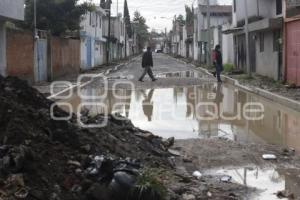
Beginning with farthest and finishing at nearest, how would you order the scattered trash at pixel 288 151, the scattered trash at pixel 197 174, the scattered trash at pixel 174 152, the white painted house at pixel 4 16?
the white painted house at pixel 4 16 < the scattered trash at pixel 288 151 < the scattered trash at pixel 174 152 < the scattered trash at pixel 197 174

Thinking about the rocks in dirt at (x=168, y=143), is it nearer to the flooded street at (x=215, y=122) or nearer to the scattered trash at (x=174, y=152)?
the flooded street at (x=215, y=122)

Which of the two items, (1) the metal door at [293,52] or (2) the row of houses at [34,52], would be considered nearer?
(2) the row of houses at [34,52]

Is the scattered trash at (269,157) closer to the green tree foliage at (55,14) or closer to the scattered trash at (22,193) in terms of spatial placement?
the scattered trash at (22,193)

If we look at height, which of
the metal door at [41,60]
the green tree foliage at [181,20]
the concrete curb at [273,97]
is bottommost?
the concrete curb at [273,97]

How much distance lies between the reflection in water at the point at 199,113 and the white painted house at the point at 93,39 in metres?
18.4

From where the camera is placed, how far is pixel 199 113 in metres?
15.3

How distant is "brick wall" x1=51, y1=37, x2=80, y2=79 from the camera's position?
2821cm

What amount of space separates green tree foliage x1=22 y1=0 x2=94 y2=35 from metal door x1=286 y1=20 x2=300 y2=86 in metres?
13.2

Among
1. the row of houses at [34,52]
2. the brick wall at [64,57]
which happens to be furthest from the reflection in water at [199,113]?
the brick wall at [64,57]

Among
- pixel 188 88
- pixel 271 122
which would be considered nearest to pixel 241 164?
pixel 271 122

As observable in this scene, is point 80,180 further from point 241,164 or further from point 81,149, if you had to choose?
point 241,164

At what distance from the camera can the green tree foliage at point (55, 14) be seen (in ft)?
103

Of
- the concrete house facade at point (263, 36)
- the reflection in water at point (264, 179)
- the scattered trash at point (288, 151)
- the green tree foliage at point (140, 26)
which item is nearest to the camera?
the reflection in water at point (264, 179)

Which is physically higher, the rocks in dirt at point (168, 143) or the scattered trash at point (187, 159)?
the rocks in dirt at point (168, 143)
